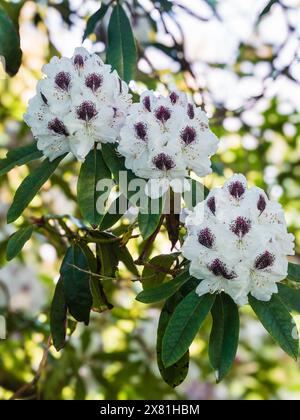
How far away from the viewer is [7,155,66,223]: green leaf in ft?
4.56

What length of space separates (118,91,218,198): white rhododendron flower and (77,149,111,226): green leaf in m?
0.06

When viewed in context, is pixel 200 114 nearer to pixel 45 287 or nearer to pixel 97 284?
pixel 97 284

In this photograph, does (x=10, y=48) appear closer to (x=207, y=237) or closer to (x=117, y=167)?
(x=117, y=167)

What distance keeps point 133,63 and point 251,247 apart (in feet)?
1.70

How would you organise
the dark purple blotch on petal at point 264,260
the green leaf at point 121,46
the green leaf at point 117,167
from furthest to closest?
the green leaf at point 121,46 < the green leaf at point 117,167 < the dark purple blotch on petal at point 264,260

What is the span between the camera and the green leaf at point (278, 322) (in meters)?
1.25

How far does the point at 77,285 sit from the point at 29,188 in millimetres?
185

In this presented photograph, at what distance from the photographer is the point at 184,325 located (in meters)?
1.28

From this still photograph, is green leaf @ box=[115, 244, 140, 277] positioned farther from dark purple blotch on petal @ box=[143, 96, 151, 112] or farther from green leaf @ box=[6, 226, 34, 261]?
dark purple blotch on petal @ box=[143, 96, 151, 112]

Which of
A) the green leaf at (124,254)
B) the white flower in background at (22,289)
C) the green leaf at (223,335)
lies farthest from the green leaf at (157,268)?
the white flower in background at (22,289)

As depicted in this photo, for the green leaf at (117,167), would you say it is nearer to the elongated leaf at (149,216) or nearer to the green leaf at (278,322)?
the elongated leaf at (149,216)

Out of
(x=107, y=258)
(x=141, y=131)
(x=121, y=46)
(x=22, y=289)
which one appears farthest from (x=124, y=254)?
(x=22, y=289)

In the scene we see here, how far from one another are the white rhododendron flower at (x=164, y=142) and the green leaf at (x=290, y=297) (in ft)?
0.75

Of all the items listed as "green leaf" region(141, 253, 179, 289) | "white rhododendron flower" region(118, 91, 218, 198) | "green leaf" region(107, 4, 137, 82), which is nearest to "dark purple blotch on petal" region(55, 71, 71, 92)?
"white rhododendron flower" region(118, 91, 218, 198)
